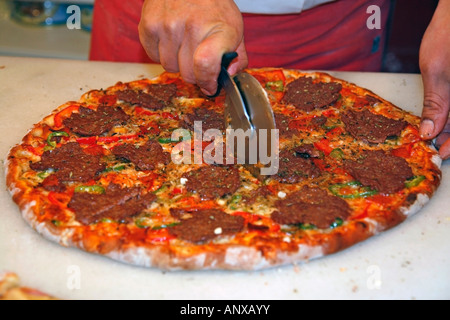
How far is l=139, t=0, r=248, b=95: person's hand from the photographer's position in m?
3.21

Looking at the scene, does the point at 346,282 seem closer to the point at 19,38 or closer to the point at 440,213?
the point at 440,213

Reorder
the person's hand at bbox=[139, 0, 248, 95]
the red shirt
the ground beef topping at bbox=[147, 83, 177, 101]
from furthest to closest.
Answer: the red shirt, the ground beef topping at bbox=[147, 83, 177, 101], the person's hand at bbox=[139, 0, 248, 95]

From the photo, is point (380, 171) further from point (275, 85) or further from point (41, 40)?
point (41, 40)

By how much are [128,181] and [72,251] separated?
1.80ft

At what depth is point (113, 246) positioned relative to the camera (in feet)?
9.04

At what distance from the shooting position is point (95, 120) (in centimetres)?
380

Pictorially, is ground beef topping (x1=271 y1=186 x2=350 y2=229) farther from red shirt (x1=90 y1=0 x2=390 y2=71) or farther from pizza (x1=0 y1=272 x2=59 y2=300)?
red shirt (x1=90 y1=0 x2=390 y2=71)

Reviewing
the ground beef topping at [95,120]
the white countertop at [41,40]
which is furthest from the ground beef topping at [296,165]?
the white countertop at [41,40]

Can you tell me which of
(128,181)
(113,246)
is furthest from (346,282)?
(128,181)

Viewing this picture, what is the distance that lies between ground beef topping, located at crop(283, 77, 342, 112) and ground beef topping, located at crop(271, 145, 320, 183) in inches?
22.4
